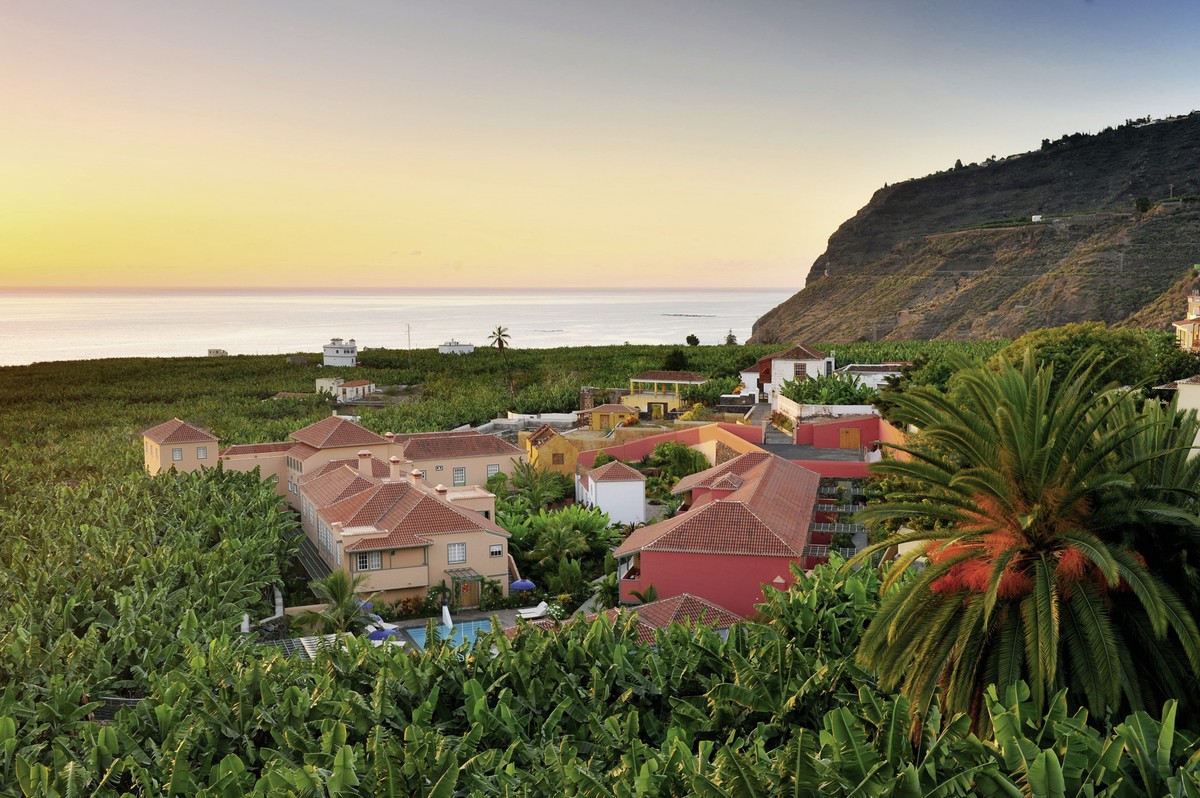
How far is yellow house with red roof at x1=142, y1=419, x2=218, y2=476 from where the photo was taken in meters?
37.0

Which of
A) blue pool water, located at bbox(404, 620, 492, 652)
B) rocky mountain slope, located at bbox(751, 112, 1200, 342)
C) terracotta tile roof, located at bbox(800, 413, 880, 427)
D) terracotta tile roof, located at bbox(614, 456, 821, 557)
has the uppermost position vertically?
rocky mountain slope, located at bbox(751, 112, 1200, 342)

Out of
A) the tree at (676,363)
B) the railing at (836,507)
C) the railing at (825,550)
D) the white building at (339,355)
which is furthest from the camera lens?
the white building at (339,355)

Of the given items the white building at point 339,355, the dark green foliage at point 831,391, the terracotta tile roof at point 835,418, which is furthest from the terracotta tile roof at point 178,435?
the white building at point 339,355

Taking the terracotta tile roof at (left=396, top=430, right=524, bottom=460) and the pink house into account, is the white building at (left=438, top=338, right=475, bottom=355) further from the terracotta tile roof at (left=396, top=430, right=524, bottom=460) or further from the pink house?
the pink house

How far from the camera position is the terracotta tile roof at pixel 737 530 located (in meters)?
23.3

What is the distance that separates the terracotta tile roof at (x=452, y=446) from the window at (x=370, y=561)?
1142 centimetres

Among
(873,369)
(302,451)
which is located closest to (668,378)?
(873,369)

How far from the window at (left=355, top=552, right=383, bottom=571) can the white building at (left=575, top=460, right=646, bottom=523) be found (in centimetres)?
989

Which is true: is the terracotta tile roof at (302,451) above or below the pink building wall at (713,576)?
above

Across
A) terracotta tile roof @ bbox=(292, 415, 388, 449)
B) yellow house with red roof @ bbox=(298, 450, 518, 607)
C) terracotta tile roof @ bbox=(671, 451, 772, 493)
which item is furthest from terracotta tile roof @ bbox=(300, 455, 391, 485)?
terracotta tile roof @ bbox=(671, 451, 772, 493)

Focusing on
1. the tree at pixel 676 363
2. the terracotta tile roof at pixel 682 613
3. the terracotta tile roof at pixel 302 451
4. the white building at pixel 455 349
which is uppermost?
the white building at pixel 455 349

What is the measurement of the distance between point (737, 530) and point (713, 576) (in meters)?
1.33

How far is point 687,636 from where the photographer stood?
614 inches

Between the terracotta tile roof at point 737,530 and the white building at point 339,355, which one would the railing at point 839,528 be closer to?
the terracotta tile roof at point 737,530
